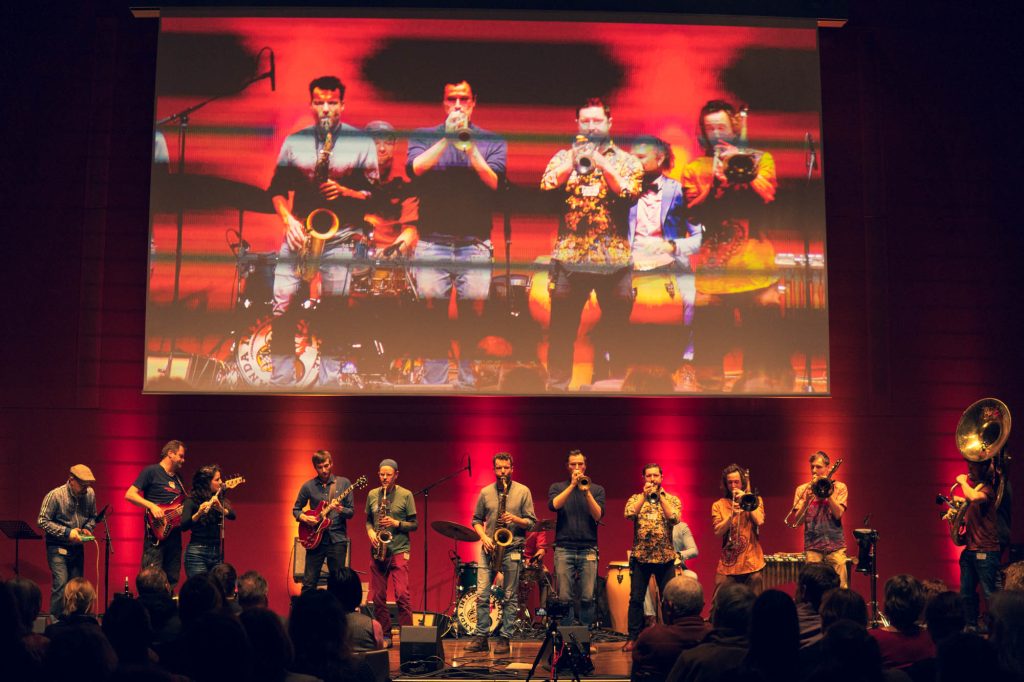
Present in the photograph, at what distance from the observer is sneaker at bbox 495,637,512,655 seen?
26.7 feet

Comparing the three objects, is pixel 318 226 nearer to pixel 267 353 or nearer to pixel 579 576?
pixel 267 353

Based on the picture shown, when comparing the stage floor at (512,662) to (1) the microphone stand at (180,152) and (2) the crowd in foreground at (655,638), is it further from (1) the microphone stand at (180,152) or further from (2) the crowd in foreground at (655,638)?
(1) the microphone stand at (180,152)

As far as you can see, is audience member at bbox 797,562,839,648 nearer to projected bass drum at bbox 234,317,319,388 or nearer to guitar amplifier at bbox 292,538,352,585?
guitar amplifier at bbox 292,538,352,585

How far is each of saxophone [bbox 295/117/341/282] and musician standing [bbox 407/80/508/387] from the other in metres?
0.78

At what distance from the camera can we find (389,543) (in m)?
8.93

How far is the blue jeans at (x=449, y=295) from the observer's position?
9.80 metres

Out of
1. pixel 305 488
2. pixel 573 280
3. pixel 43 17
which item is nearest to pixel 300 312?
pixel 305 488

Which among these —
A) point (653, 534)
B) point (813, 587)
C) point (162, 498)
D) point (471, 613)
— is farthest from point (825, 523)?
point (162, 498)

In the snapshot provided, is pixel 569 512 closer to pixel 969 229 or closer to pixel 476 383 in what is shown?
pixel 476 383

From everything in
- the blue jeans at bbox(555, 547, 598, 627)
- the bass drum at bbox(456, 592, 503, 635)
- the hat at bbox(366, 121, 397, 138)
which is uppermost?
the hat at bbox(366, 121, 397, 138)

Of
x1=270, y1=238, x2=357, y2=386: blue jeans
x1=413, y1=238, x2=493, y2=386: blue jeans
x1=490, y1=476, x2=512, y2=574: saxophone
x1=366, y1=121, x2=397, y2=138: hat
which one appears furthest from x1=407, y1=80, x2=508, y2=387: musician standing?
x1=490, y1=476, x2=512, y2=574: saxophone

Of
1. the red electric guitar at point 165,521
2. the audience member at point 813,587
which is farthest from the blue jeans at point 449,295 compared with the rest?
the audience member at point 813,587

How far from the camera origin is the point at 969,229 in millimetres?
10438

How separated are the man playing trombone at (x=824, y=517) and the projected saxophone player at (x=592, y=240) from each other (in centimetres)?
202
